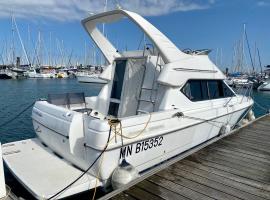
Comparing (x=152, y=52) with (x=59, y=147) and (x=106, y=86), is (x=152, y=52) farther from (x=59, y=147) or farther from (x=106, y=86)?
(x=59, y=147)

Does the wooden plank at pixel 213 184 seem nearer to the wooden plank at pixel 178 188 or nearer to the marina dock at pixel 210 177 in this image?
the marina dock at pixel 210 177

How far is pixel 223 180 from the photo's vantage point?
4.86 metres

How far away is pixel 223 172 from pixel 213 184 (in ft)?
2.20

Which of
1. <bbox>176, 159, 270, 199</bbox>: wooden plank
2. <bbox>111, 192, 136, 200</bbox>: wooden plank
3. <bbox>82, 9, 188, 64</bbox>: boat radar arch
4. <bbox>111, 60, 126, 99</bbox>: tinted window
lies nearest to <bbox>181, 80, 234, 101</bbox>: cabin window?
<bbox>82, 9, 188, 64</bbox>: boat radar arch

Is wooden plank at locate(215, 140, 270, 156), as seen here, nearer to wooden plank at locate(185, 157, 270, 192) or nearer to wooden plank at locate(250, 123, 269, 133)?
wooden plank at locate(185, 157, 270, 192)

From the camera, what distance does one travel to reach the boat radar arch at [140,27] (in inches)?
231

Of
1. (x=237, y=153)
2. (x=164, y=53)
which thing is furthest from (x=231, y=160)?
(x=164, y=53)

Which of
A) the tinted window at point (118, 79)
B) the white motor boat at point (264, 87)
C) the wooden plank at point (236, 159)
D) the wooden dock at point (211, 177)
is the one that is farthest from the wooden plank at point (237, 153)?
the white motor boat at point (264, 87)

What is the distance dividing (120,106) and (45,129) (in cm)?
211

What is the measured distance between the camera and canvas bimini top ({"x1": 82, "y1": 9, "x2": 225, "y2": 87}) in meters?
5.94

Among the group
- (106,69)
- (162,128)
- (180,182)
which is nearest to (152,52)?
(106,69)

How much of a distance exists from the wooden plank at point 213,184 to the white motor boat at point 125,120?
0.76 metres

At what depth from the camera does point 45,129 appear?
5.81 metres

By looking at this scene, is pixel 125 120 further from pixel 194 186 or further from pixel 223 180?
pixel 223 180
